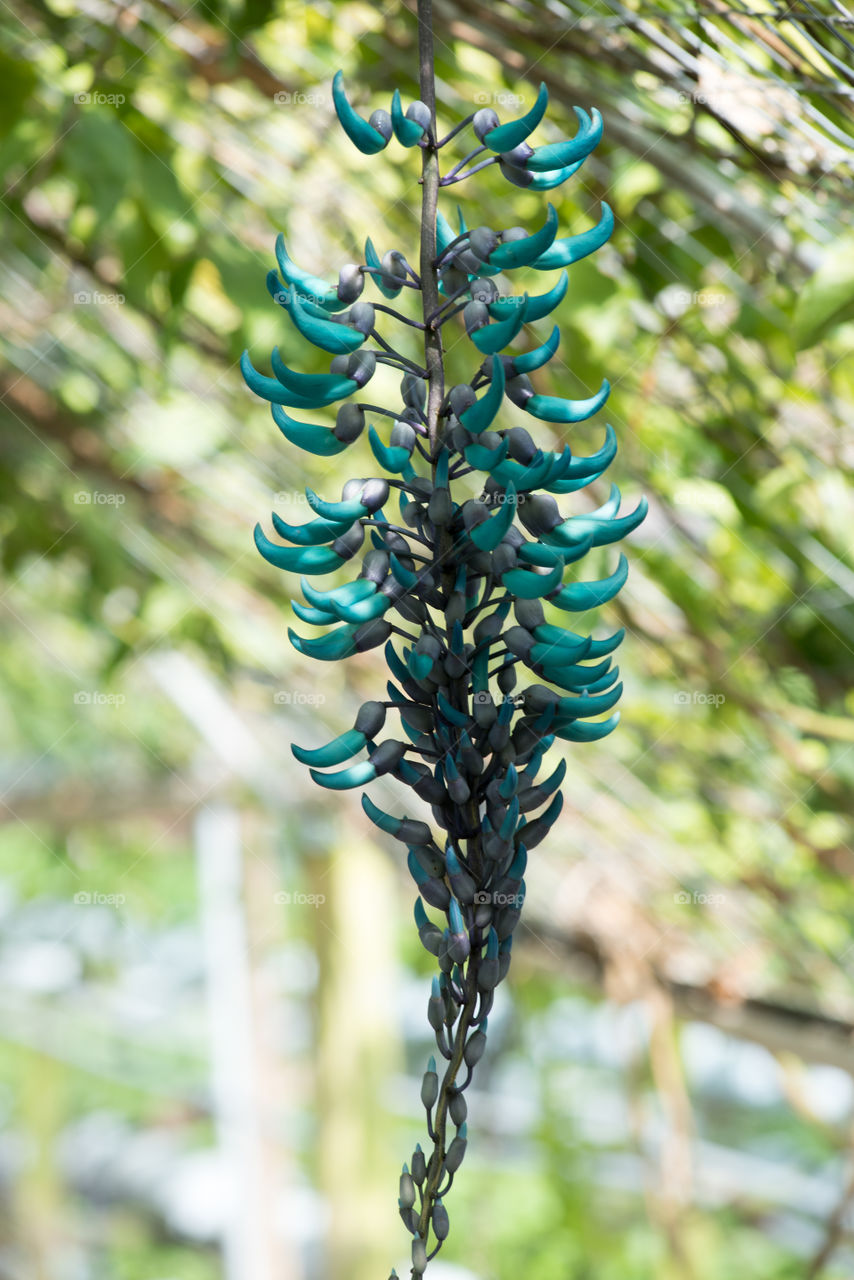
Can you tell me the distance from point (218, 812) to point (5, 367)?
4.83 ft

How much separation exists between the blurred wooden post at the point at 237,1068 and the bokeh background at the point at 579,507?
0.04 feet

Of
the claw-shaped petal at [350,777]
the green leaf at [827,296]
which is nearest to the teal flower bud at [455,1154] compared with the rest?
the claw-shaped petal at [350,777]

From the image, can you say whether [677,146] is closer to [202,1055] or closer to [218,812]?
[218,812]

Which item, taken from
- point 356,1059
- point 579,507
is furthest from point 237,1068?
point 579,507

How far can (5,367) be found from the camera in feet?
5.52

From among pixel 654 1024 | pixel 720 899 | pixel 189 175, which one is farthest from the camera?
pixel 654 1024

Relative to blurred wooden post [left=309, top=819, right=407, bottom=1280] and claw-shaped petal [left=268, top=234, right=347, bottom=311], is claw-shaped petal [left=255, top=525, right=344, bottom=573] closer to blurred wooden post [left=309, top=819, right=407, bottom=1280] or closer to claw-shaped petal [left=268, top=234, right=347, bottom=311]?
claw-shaped petal [left=268, top=234, right=347, bottom=311]

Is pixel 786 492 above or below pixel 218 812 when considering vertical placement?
above

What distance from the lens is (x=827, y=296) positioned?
58cm

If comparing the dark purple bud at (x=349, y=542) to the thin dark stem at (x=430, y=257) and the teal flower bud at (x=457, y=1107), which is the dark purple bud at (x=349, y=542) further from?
the teal flower bud at (x=457, y=1107)

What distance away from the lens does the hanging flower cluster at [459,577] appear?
336mm

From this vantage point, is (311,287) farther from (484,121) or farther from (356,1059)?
(356,1059)

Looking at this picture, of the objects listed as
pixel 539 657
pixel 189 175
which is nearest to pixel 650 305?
pixel 189 175

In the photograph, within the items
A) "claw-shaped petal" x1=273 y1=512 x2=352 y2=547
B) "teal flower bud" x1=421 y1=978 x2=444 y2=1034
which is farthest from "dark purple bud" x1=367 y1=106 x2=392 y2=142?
"teal flower bud" x1=421 y1=978 x2=444 y2=1034
